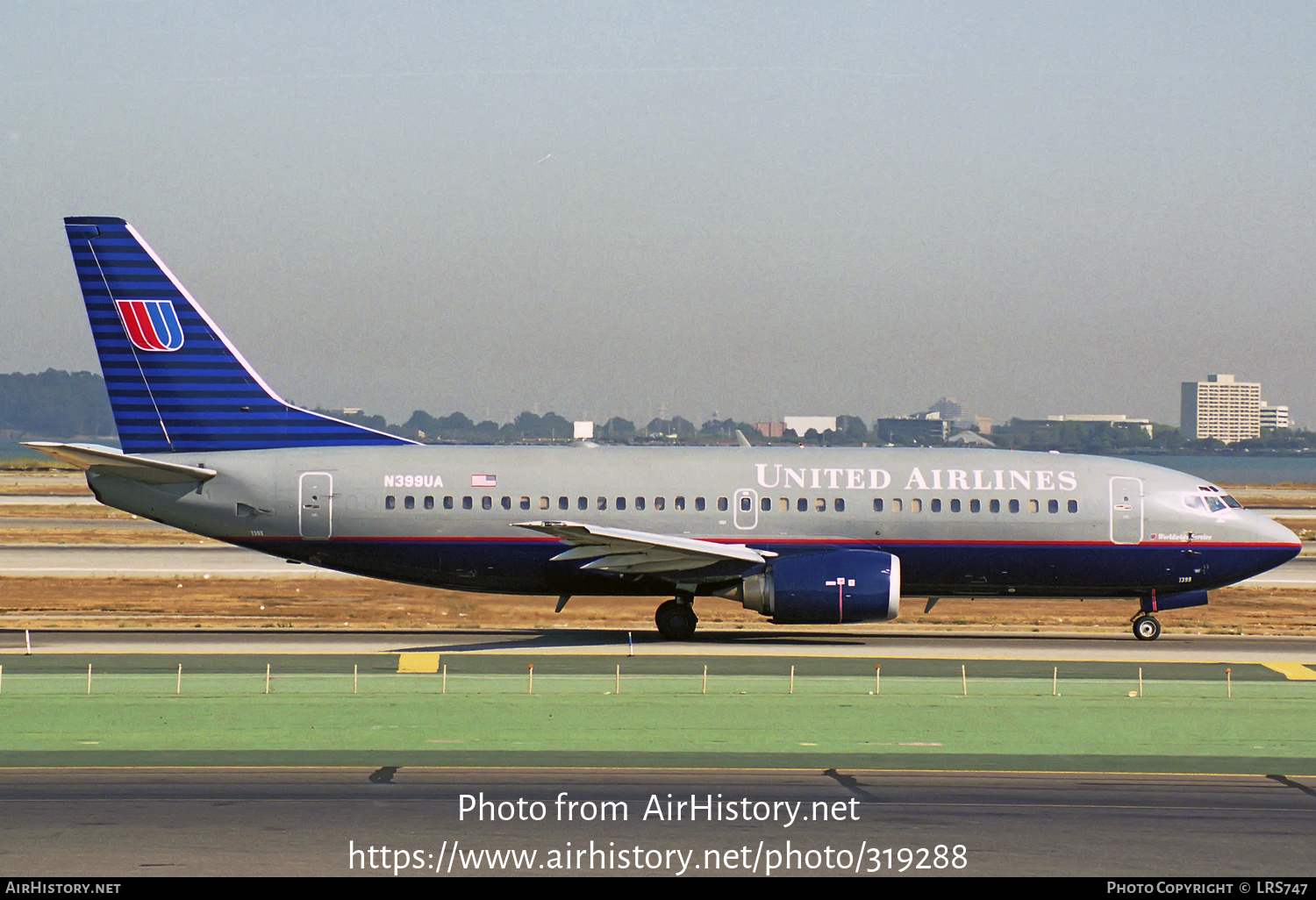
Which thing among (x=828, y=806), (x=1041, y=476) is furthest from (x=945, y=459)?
(x=828, y=806)

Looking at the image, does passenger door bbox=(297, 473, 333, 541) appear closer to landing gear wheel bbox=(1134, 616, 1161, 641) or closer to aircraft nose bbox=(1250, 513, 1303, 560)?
landing gear wheel bbox=(1134, 616, 1161, 641)

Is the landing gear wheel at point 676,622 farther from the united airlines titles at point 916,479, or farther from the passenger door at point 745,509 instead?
the united airlines titles at point 916,479

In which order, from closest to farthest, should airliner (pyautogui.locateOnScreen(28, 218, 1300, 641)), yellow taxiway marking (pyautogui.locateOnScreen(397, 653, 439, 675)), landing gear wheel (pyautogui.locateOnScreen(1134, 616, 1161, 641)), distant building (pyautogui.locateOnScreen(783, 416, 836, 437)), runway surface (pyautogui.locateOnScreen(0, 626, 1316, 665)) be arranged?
yellow taxiway marking (pyautogui.locateOnScreen(397, 653, 439, 675))
runway surface (pyautogui.locateOnScreen(0, 626, 1316, 665))
airliner (pyautogui.locateOnScreen(28, 218, 1300, 641))
landing gear wheel (pyautogui.locateOnScreen(1134, 616, 1161, 641))
distant building (pyautogui.locateOnScreen(783, 416, 836, 437))

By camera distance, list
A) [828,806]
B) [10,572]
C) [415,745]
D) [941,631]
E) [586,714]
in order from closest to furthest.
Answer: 1. [828,806]
2. [415,745]
3. [586,714]
4. [941,631]
5. [10,572]

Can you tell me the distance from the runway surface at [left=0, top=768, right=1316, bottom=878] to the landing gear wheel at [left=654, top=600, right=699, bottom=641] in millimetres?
14680

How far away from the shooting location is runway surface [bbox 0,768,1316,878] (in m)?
13.8

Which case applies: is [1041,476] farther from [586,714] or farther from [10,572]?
[10,572]

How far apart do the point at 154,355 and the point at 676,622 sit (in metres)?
14.7

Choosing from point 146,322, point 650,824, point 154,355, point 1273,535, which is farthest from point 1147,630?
point 146,322

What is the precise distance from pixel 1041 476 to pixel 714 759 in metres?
17.4

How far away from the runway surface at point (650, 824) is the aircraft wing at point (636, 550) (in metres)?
12.8

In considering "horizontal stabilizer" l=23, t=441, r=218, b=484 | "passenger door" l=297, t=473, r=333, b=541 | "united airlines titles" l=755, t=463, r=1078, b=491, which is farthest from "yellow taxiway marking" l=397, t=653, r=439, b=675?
"united airlines titles" l=755, t=463, r=1078, b=491

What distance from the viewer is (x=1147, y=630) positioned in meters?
34.2

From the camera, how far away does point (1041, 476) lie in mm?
33938
